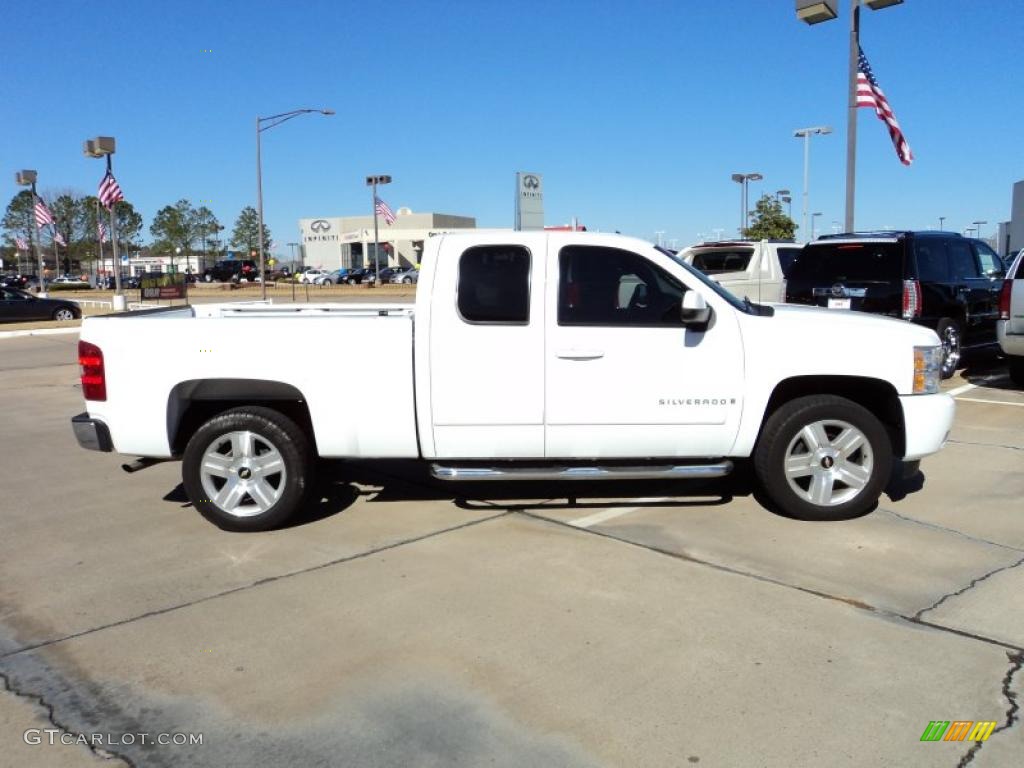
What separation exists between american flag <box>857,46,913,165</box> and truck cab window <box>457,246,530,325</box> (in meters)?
11.5

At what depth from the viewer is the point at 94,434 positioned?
534cm

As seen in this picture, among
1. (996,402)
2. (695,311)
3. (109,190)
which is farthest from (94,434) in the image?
(109,190)

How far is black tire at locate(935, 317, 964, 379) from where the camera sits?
1091cm

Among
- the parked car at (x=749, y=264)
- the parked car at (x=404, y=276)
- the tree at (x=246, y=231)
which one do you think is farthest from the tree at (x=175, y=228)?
the parked car at (x=749, y=264)

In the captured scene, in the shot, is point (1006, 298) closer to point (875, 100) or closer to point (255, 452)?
point (875, 100)

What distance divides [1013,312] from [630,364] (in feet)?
23.2

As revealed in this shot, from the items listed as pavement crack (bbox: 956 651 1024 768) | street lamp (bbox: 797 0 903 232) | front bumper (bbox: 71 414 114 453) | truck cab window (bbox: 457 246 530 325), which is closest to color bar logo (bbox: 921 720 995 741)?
pavement crack (bbox: 956 651 1024 768)

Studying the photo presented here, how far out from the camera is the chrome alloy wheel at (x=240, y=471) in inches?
212

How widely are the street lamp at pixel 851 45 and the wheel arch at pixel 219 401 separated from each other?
12.0 meters

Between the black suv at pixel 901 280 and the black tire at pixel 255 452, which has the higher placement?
the black suv at pixel 901 280

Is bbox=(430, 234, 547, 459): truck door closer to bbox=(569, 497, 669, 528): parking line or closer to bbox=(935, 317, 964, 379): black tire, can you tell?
bbox=(569, 497, 669, 528): parking line

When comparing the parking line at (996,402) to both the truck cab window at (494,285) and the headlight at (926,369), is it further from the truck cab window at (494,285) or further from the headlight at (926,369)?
Answer: the truck cab window at (494,285)

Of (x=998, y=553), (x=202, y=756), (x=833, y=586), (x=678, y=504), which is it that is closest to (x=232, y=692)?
(x=202, y=756)

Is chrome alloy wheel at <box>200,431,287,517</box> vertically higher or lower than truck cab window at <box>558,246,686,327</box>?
lower
